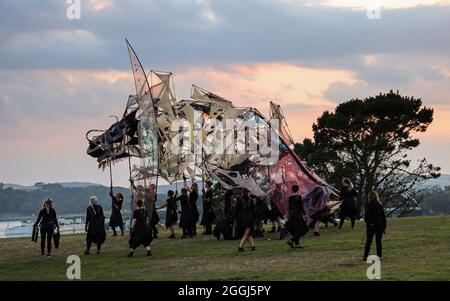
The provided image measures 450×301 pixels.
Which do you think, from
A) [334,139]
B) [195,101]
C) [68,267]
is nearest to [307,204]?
[195,101]

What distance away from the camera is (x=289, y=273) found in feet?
60.4

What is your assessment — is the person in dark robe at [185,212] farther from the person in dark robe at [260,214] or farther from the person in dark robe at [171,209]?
the person in dark robe at [260,214]

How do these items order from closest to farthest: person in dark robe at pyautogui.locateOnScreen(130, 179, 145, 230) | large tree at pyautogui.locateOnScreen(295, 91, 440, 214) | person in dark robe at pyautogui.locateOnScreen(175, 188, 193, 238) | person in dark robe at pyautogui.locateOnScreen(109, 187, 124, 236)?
person in dark robe at pyautogui.locateOnScreen(130, 179, 145, 230) < person in dark robe at pyautogui.locateOnScreen(175, 188, 193, 238) < person in dark robe at pyautogui.locateOnScreen(109, 187, 124, 236) < large tree at pyautogui.locateOnScreen(295, 91, 440, 214)

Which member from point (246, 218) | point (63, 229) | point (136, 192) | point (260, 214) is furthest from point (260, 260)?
point (63, 229)

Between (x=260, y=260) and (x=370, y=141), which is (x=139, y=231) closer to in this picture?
(x=260, y=260)

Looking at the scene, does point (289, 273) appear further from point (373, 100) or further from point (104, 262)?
point (373, 100)

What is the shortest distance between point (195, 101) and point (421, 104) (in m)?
27.9

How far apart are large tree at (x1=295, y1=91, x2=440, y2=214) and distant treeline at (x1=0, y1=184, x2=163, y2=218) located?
211 feet

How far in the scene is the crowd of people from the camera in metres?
23.8

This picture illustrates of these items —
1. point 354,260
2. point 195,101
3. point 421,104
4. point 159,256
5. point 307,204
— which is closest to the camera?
point 354,260

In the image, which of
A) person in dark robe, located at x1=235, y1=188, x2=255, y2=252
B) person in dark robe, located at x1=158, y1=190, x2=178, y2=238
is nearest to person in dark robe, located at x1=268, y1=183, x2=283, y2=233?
person in dark robe, located at x1=235, y1=188, x2=255, y2=252

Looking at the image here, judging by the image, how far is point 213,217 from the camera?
31.9 meters

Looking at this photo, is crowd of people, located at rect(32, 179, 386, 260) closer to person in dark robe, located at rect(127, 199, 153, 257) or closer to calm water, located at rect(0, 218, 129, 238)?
person in dark robe, located at rect(127, 199, 153, 257)

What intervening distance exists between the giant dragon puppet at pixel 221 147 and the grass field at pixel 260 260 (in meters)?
1.94
